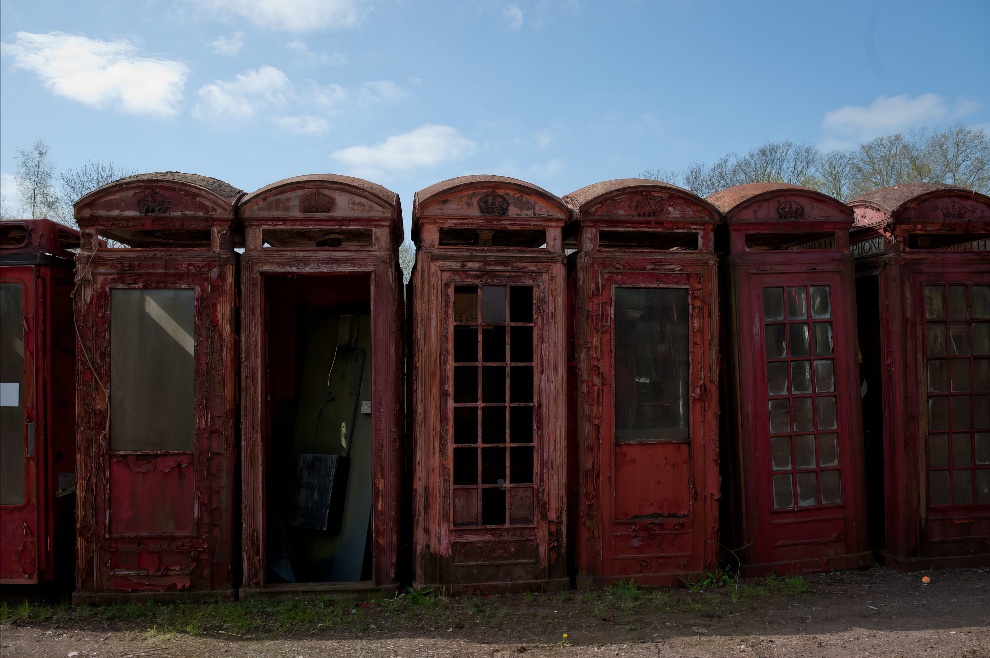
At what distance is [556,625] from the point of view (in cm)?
446

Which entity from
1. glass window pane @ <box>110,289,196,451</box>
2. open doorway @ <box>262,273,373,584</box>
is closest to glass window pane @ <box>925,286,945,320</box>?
open doorway @ <box>262,273,373,584</box>

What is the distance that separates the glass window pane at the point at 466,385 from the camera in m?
5.04

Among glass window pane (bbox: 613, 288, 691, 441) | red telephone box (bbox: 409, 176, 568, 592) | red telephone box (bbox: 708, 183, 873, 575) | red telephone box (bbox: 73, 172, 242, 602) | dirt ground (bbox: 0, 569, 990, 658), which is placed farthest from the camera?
red telephone box (bbox: 708, 183, 873, 575)

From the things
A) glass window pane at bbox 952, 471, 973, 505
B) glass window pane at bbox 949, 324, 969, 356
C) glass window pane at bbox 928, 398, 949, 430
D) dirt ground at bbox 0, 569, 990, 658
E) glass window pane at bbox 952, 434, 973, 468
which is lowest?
dirt ground at bbox 0, 569, 990, 658

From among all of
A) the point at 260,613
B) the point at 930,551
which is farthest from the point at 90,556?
the point at 930,551

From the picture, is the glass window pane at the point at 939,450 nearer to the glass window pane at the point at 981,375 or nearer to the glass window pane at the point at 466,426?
the glass window pane at the point at 981,375

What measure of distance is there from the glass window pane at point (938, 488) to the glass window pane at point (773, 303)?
6.05 ft

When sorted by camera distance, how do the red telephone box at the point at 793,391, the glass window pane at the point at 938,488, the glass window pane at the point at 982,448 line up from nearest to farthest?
the red telephone box at the point at 793,391
the glass window pane at the point at 938,488
the glass window pane at the point at 982,448

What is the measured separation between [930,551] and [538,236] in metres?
4.08

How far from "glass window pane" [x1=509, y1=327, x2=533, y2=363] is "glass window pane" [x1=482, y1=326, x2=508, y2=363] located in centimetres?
7

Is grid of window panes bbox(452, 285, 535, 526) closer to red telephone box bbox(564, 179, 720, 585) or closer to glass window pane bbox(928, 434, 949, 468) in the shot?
red telephone box bbox(564, 179, 720, 585)

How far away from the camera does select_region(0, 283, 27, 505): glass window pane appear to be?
15.7 feet

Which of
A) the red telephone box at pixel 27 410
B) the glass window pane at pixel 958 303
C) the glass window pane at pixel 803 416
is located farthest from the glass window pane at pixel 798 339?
the red telephone box at pixel 27 410

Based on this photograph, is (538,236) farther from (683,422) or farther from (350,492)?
(350,492)
